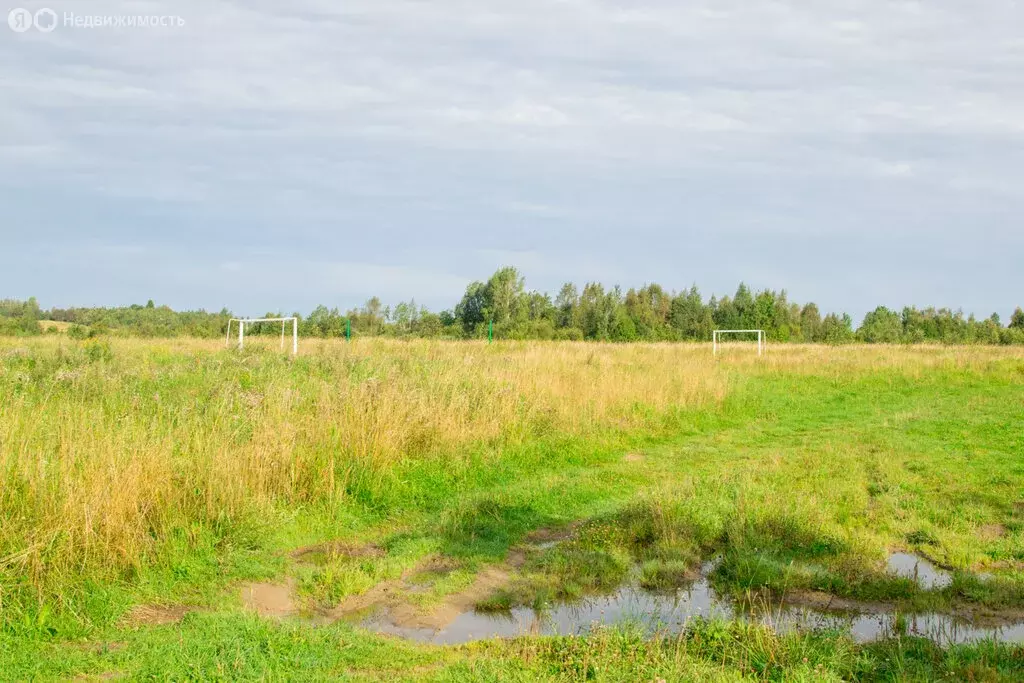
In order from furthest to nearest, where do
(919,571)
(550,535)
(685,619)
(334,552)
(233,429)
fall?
(233,429) < (550,535) < (334,552) < (919,571) < (685,619)

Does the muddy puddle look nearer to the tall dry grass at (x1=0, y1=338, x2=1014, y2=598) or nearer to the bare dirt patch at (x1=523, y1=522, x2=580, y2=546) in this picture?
the bare dirt patch at (x1=523, y1=522, x2=580, y2=546)

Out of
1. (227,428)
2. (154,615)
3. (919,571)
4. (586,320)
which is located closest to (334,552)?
(154,615)

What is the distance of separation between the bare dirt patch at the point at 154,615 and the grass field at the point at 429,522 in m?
0.02

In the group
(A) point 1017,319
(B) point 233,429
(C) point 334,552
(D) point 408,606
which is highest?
(A) point 1017,319

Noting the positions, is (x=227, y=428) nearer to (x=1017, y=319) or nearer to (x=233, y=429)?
(x=233, y=429)

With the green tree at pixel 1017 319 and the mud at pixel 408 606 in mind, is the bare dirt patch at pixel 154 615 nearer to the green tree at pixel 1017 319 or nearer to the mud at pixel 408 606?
the mud at pixel 408 606

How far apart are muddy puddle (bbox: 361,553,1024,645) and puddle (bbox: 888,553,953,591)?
0.22ft

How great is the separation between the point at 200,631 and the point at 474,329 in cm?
4168

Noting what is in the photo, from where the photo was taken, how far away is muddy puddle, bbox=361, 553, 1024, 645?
5195 mm

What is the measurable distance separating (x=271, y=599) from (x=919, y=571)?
531 centimetres

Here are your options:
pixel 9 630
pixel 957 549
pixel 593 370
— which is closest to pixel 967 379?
pixel 593 370

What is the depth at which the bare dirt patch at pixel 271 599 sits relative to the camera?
5.71 metres

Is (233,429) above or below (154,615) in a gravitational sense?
above

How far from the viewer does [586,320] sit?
5691 centimetres
